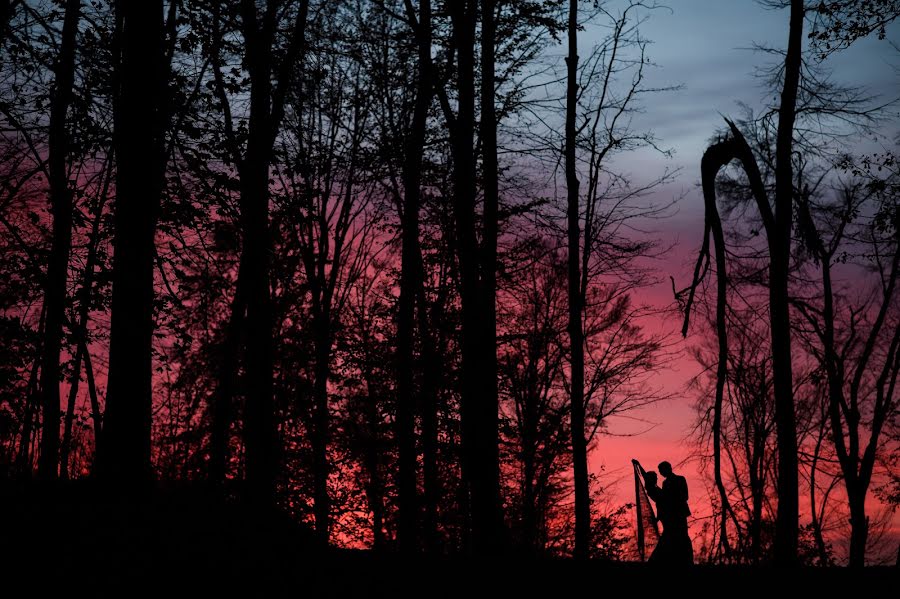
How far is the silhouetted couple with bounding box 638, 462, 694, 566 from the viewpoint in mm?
10242

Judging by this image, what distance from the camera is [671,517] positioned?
406 inches

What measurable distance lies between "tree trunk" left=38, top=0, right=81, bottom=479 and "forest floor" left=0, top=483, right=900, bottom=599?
5.79 meters

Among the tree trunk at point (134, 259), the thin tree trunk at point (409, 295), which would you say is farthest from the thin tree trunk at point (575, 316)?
the tree trunk at point (134, 259)

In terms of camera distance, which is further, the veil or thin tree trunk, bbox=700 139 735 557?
the veil

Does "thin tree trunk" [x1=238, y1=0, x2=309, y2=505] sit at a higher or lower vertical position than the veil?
higher

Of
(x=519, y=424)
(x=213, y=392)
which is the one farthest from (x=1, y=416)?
(x=519, y=424)

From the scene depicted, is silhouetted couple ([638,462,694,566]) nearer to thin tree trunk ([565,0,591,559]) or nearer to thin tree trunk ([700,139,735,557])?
thin tree trunk ([700,139,735,557])

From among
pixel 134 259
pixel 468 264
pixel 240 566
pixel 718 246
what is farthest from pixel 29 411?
pixel 718 246

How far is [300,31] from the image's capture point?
15383 mm

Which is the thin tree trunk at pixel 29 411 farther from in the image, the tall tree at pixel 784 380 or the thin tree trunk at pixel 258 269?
the tall tree at pixel 784 380

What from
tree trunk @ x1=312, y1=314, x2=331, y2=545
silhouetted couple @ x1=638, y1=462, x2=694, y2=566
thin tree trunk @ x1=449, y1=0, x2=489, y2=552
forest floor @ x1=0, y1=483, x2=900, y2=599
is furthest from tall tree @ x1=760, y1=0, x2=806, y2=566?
tree trunk @ x1=312, y1=314, x2=331, y2=545

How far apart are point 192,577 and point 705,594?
6.85 meters

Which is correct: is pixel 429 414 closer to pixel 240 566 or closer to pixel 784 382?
pixel 784 382

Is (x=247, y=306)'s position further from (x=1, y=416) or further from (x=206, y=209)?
(x=1, y=416)
